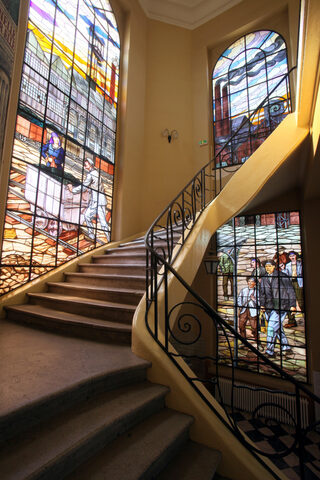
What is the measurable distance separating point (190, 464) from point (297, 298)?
152 inches

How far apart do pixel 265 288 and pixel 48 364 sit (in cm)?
418

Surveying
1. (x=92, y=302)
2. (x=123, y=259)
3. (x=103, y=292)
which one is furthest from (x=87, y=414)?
(x=123, y=259)

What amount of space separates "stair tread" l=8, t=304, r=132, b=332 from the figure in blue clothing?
207cm

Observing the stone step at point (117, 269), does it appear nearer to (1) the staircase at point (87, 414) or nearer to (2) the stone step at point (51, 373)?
(1) the staircase at point (87, 414)

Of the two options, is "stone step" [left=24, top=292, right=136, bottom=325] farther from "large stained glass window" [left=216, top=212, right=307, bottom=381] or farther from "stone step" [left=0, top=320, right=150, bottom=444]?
"large stained glass window" [left=216, top=212, right=307, bottom=381]

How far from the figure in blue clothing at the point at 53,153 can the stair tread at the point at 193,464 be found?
11.8 feet

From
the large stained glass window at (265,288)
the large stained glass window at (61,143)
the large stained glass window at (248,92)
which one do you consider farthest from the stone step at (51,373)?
the large stained glass window at (248,92)

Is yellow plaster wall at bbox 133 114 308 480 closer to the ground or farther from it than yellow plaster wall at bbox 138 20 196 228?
closer to the ground

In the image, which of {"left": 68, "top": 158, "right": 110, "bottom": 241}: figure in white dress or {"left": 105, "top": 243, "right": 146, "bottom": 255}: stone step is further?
{"left": 68, "top": 158, "right": 110, "bottom": 241}: figure in white dress

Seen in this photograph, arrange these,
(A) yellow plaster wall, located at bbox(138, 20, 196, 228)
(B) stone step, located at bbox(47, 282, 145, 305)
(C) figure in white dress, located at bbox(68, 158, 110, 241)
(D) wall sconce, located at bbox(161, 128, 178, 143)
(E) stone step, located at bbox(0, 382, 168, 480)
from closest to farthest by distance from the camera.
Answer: (E) stone step, located at bbox(0, 382, 168, 480), (B) stone step, located at bbox(47, 282, 145, 305), (C) figure in white dress, located at bbox(68, 158, 110, 241), (A) yellow plaster wall, located at bbox(138, 20, 196, 228), (D) wall sconce, located at bbox(161, 128, 178, 143)

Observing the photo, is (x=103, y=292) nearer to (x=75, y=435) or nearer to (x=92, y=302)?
(x=92, y=302)

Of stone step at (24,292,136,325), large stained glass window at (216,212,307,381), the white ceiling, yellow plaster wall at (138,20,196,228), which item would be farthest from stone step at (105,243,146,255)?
the white ceiling

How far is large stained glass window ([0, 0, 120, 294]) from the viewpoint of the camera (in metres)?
3.16

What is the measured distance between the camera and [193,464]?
1328 millimetres
